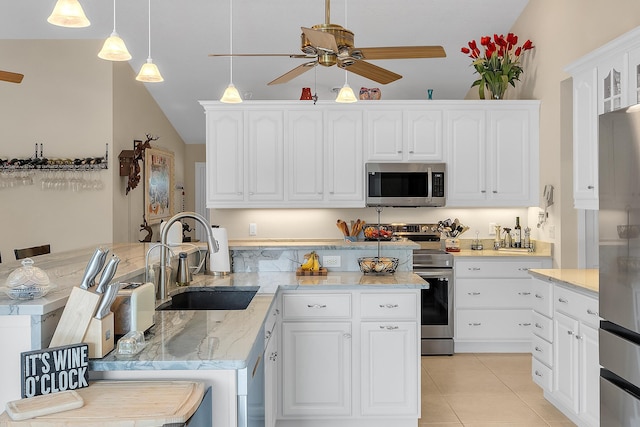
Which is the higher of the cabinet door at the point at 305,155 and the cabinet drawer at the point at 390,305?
the cabinet door at the point at 305,155

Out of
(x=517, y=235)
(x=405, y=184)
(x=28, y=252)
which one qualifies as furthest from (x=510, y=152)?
(x=28, y=252)

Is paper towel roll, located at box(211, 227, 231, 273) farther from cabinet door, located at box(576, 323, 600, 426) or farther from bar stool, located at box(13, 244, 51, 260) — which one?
cabinet door, located at box(576, 323, 600, 426)

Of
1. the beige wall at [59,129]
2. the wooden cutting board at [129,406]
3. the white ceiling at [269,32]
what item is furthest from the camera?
the beige wall at [59,129]

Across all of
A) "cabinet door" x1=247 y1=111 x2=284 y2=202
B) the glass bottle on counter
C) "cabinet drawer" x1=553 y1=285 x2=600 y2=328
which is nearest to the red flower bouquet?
the glass bottle on counter

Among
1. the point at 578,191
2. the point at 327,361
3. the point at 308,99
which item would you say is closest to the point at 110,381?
the point at 327,361

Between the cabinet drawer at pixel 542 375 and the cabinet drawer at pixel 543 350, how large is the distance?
0.04m

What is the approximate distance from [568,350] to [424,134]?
2662 millimetres

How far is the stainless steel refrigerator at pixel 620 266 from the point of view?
2314 mm

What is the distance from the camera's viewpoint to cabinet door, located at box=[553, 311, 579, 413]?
318 cm

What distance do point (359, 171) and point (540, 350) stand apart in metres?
2.42

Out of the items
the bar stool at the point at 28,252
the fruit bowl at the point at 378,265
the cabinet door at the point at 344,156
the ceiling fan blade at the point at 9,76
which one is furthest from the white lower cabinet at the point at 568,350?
the ceiling fan blade at the point at 9,76

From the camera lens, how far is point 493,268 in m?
5.02

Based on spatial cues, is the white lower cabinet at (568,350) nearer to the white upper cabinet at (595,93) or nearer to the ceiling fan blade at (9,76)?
the white upper cabinet at (595,93)

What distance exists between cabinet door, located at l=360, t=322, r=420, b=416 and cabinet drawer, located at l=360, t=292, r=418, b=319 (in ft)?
0.16
